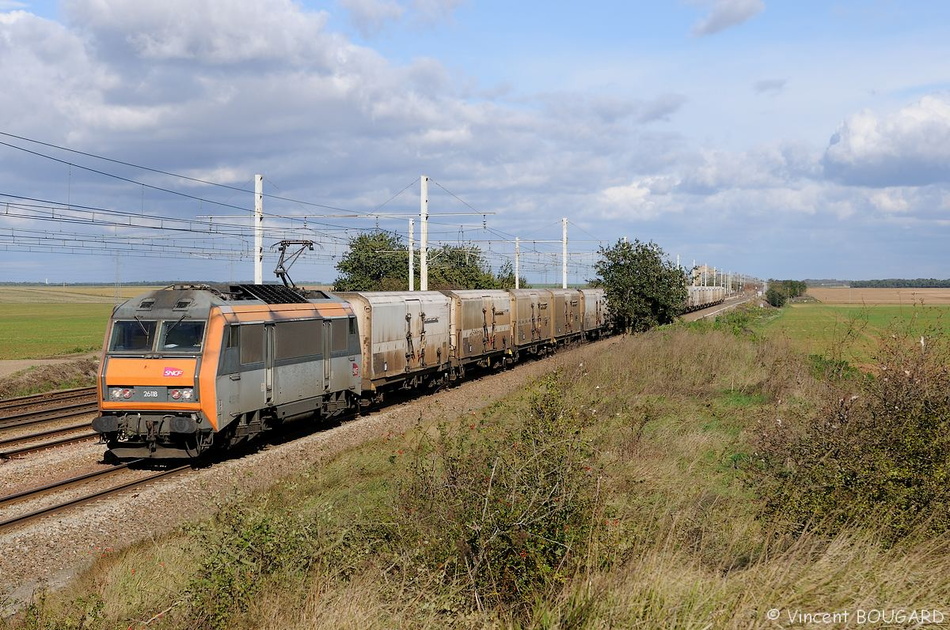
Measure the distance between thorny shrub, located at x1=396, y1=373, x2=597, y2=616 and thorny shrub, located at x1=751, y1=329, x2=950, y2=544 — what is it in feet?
7.55

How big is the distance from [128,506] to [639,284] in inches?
1127

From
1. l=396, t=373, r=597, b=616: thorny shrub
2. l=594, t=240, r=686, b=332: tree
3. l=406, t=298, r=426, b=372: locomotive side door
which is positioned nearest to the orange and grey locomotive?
l=406, t=298, r=426, b=372: locomotive side door

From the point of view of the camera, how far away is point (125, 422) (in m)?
14.2

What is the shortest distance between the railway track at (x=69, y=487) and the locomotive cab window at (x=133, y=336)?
90.9 inches

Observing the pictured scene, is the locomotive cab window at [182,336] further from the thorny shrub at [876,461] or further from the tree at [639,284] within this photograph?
the tree at [639,284]

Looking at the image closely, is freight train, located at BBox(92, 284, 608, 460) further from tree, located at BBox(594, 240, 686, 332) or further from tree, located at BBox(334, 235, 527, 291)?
tree, located at BBox(334, 235, 527, 291)

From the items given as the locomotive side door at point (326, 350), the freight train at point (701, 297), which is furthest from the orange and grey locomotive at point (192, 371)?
the freight train at point (701, 297)

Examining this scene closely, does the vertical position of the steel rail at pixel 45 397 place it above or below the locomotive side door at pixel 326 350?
below

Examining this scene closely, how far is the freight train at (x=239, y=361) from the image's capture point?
46.5 feet

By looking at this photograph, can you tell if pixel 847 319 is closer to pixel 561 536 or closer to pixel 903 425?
pixel 903 425

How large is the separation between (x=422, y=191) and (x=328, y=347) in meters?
17.4

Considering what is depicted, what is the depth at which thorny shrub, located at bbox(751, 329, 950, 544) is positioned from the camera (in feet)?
24.6

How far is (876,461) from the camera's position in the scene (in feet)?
26.2

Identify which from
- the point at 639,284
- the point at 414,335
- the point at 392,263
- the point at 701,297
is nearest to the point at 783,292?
the point at 701,297
